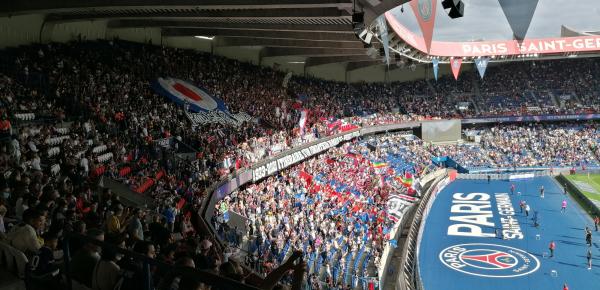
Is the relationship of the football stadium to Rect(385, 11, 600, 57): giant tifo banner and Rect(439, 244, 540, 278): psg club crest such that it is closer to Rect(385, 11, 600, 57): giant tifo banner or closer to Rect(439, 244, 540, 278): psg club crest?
Rect(439, 244, 540, 278): psg club crest

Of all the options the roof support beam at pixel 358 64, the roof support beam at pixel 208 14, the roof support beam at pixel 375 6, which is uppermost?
the roof support beam at pixel 358 64

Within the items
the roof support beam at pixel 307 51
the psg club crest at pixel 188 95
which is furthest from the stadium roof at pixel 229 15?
the psg club crest at pixel 188 95

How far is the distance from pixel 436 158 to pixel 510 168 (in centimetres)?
633

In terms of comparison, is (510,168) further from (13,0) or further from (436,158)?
(13,0)

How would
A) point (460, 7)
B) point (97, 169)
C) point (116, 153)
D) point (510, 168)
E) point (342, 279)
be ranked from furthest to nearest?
point (510, 168)
point (342, 279)
point (116, 153)
point (97, 169)
point (460, 7)

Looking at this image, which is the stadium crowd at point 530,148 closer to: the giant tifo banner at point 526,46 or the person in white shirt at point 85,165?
the giant tifo banner at point 526,46

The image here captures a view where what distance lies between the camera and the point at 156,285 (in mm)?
3582

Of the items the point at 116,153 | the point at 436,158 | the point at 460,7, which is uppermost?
the point at 460,7

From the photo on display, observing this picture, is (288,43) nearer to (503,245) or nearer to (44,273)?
(503,245)

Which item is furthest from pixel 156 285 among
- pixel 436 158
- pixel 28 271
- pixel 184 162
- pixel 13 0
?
pixel 436 158

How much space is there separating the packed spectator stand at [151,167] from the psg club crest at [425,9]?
7.30m

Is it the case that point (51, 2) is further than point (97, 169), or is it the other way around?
point (51, 2)

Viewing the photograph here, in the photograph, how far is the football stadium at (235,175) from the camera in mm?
5723

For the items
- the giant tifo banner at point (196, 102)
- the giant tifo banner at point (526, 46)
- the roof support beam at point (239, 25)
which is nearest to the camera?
the roof support beam at point (239, 25)
